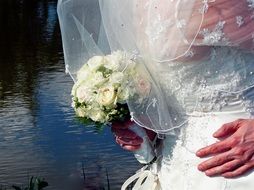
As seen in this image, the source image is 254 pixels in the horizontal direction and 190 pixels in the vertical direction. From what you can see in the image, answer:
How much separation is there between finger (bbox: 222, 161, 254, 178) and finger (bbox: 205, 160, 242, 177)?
12 mm

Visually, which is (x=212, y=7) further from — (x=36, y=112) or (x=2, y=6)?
(x=2, y=6)

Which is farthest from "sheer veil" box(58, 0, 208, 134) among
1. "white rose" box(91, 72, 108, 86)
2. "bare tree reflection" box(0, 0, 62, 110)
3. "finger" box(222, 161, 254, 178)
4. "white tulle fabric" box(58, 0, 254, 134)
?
"bare tree reflection" box(0, 0, 62, 110)

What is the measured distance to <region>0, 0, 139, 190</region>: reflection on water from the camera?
7109mm

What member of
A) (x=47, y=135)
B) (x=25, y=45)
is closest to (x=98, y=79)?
(x=47, y=135)

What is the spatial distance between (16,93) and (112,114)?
327 inches

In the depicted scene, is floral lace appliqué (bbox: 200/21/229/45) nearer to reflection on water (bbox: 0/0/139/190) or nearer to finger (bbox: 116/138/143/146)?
finger (bbox: 116/138/143/146)

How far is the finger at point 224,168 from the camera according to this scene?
8.43ft

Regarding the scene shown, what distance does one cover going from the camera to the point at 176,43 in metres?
2.56

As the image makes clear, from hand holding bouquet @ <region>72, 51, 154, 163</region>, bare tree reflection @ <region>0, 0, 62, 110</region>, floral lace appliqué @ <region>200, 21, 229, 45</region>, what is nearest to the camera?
floral lace appliqué @ <region>200, 21, 229, 45</region>

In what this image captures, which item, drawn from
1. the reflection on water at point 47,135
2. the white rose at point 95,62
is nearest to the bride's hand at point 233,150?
the white rose at point 95,62

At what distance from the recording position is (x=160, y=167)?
2.84 m

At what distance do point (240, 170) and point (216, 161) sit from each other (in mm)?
85

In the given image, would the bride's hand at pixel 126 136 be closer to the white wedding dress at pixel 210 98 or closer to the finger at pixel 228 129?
the white wedding dress at pixel 210 98

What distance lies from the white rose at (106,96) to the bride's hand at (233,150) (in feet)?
1.18
